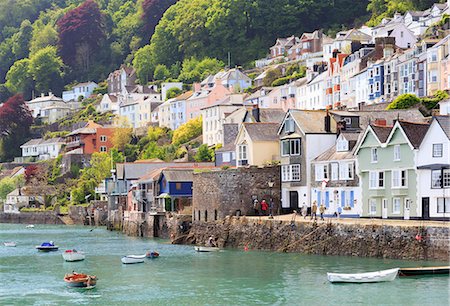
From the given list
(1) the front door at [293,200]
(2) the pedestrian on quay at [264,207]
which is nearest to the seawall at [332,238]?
(2) the pedestrian on quay at [264,207]

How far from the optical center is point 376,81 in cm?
8438

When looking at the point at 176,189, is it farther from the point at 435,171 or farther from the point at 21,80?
the point at 21,80

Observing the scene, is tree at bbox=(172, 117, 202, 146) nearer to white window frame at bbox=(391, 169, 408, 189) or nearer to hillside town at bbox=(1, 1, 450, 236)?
hillside town at bbox=(1, 1, 450, 236)

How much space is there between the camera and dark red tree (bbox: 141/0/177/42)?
18075 centimetres

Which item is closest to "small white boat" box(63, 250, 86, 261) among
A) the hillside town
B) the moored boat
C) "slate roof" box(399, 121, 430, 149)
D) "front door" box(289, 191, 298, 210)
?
the hillside town

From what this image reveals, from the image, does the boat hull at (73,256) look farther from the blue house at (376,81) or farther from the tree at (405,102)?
the blue house at (376,81)

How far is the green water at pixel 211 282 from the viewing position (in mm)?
35188

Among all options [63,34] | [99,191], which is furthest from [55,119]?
[99,191]

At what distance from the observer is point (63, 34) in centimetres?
18412

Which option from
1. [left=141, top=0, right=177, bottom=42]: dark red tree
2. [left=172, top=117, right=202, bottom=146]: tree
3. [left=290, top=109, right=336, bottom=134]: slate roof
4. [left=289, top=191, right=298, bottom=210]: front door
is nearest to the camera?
[left=290, top=109, right=336, bottom=134]: slate roof

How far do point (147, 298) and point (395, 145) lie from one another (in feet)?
55.5

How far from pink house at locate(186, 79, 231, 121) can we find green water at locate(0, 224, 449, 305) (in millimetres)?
58196

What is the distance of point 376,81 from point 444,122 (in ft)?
133

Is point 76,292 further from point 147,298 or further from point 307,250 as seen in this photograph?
point 307,250
